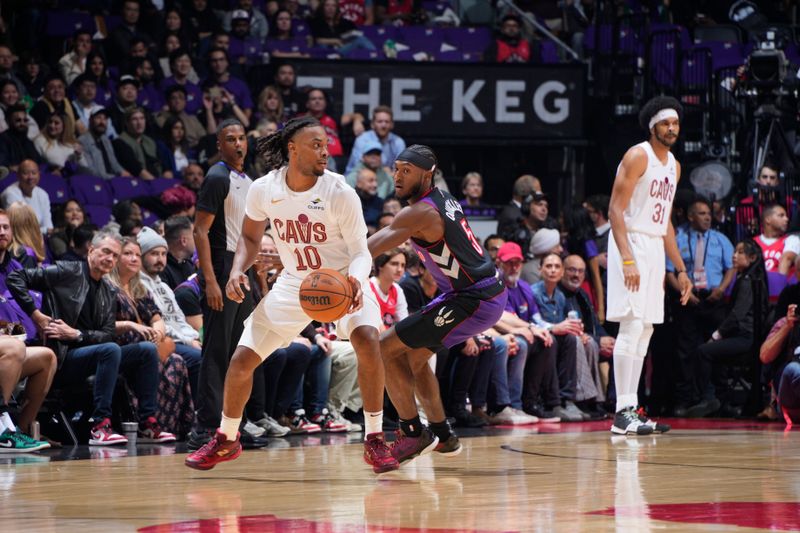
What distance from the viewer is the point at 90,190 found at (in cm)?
1198

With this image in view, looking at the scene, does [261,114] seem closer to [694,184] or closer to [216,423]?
[694,184]

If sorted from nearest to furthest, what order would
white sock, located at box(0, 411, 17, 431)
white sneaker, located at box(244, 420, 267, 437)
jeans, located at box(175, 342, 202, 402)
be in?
white sock, located at box(0, 411, 17, 431)
white sneaker, located at box(244, 420, 267, 437)
jeans, located at box(175, 342, 202, 402)

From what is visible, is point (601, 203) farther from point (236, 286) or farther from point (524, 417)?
point (236, 286)

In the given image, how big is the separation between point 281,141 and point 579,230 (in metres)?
6.19

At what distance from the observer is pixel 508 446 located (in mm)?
7883

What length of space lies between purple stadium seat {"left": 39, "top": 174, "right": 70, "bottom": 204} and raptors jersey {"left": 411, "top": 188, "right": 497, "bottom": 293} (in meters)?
6.11

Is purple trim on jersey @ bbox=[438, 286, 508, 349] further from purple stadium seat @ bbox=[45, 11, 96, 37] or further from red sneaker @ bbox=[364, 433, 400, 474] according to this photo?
purple stadium seat @ bbox=[45, 11, 96, 37]

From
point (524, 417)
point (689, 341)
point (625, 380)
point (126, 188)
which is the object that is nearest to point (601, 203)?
point (689, 341)

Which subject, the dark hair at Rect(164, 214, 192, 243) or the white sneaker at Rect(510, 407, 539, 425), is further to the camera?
the white sneaker at Rect(510, 407, 539, 425)

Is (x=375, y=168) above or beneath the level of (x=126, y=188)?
above

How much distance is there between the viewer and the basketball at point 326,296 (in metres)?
5.78

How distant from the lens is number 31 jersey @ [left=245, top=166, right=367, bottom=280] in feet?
20.1

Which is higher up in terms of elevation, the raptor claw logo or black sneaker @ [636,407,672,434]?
the raptor claw logo

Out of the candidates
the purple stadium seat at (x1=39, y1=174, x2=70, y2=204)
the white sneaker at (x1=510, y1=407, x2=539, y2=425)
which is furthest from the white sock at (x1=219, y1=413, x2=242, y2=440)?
the purple stadium seat at (x1=39, y1=174, x2=70, y2=204)
